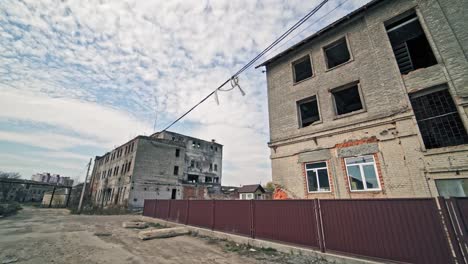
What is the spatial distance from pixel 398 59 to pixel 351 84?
2323 millimetres

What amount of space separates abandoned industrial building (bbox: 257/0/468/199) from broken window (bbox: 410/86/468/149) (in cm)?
3

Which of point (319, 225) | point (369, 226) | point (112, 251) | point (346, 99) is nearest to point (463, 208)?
point (369, 226)

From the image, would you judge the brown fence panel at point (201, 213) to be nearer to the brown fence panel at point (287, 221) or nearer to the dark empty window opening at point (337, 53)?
the brown fence panel at point (287, 221)

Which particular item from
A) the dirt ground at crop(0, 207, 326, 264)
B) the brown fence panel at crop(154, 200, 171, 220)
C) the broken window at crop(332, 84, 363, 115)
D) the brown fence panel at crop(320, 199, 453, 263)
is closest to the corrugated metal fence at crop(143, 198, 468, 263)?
the brown fence panel at crop(320, 199, 453, 263)

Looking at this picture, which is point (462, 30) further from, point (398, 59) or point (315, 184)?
point (315, 184)

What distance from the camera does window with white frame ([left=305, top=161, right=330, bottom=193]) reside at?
368 inches

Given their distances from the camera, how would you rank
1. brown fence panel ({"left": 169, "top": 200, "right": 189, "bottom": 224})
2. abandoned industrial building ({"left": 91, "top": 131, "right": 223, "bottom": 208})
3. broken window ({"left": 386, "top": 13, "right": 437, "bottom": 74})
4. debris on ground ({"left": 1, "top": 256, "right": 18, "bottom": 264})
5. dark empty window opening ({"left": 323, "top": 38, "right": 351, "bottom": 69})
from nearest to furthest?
debris on ground ({"left": 1, "top": 256, "right": 18, "bottom": 264}) → broken window ({"left": 386, "top": 13, "right": 437, "bottom": 74}) → dark empty window opening ({"left": 323, "top": 38, "right": 351, "bottom": 69}) → brown fence panel ({"left": 169, "top": 200, "right": 189, "bottom": 224}) → abandoned industrial building ({"left": 91, "top": 131, "right": 223, "bottom": 208})

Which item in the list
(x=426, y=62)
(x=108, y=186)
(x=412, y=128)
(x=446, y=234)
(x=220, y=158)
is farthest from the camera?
(x=220, y=158)

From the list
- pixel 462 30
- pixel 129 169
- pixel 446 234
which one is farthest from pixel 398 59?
pixel 129 169

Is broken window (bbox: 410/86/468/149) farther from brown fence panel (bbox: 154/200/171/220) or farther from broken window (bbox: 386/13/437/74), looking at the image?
brown fence panel (bbox: 154/200/171/220)

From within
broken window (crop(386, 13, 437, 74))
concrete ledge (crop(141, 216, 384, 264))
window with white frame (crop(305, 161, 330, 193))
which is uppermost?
broken window (crop(386, 13, 437, 74))

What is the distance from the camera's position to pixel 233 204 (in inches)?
364

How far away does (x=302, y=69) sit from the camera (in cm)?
1295

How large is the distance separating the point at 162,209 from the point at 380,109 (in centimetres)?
1582
